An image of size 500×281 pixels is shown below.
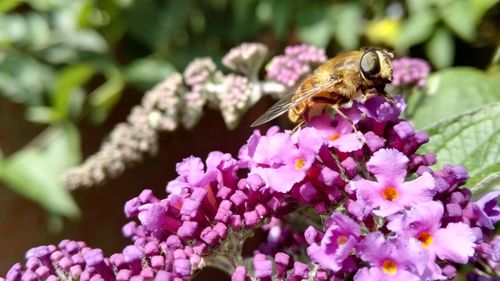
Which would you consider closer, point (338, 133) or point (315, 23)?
point (338, 133)

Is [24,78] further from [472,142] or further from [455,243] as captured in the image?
[455,243]

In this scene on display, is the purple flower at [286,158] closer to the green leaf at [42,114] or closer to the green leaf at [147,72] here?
the green leaf at [147,72]

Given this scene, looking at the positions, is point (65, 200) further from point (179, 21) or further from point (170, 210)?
point (170, 210)

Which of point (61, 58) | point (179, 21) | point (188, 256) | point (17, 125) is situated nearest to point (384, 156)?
point (188, 256)

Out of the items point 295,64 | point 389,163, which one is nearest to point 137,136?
point 295,64

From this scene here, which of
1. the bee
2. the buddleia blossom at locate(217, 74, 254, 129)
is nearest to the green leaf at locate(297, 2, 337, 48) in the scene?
the buddleia blossom at locate(217, 74, 254, 129)
